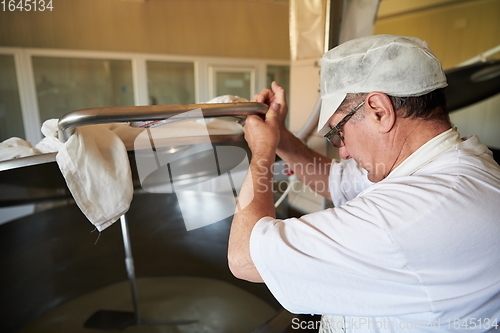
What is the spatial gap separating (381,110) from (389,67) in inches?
2.9

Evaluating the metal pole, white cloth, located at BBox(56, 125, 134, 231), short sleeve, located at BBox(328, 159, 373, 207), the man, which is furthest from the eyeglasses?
the metal pole

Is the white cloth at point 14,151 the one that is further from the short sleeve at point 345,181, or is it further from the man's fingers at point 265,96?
the short sleeve at point 345,181

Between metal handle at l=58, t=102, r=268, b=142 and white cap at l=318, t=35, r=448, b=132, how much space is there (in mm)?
225

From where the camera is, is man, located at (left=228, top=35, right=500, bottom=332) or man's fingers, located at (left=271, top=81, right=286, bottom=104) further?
man's fingers, located at (left=271, top=81, right=286, bottom=104)

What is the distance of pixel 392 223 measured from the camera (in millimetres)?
447

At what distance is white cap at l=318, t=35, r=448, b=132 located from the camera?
53 cm

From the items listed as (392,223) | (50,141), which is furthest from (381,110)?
(50,141)

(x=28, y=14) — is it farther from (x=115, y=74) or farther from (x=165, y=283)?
(x=165, y=283)

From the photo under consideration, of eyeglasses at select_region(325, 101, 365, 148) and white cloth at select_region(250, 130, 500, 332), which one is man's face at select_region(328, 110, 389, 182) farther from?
white cloth at select_region(250, 130, 500, 332)

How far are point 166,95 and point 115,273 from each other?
212 centimetres

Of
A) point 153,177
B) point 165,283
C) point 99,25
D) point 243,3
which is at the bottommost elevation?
point 165,283

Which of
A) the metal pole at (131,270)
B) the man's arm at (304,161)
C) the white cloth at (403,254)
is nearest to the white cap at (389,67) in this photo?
the white cloth at (403,254)

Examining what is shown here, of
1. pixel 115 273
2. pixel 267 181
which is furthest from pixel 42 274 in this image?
pixel 267 181

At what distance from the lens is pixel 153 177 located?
772 millimetres
